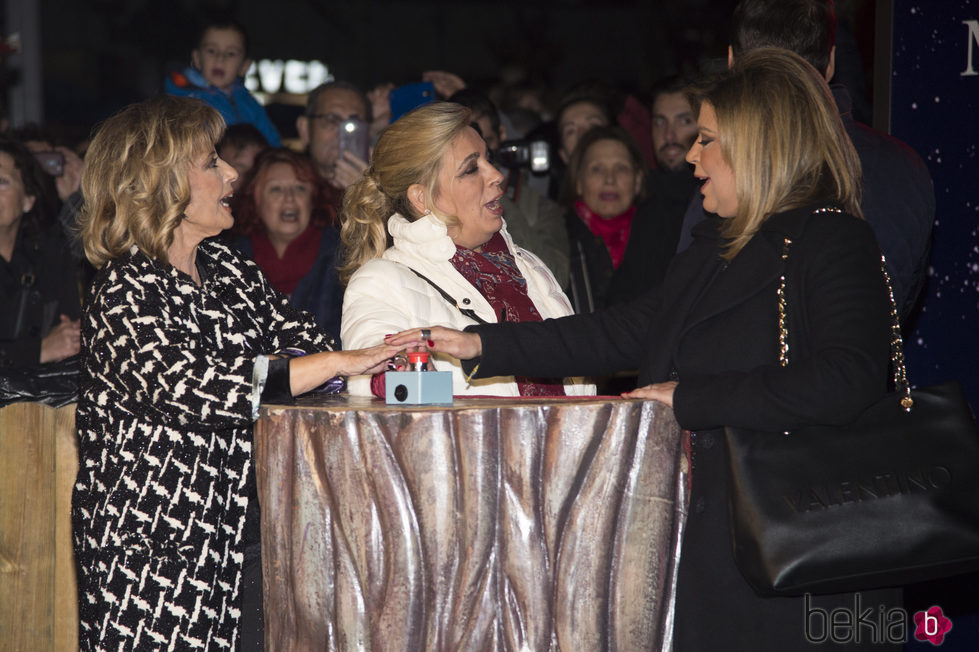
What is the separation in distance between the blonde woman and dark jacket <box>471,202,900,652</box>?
29.0 inches

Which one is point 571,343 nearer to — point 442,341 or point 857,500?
point 442,341

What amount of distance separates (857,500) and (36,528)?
2818 mm

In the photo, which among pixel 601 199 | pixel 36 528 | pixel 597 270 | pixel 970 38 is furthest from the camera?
pixel 601 199

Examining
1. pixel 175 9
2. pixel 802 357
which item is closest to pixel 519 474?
pixel 802 357

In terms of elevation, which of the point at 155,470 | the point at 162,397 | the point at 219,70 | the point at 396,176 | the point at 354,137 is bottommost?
the point at 155,470

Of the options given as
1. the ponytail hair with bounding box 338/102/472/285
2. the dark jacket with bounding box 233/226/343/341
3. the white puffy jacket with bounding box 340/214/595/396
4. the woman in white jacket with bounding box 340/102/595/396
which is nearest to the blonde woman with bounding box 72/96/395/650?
the white puffy jacket with bounding box 340/214/595/396

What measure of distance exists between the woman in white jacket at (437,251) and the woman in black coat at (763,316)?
0.73 m

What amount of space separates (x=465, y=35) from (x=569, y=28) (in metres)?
1.59

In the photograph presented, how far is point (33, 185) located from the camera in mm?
4641

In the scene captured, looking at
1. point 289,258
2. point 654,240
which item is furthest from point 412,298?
point 654,240

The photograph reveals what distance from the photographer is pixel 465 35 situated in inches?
633

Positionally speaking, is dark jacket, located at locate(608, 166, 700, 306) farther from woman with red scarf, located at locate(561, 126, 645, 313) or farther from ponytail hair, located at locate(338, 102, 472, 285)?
ponytail hair, located at locate(338, 102, 472, 285)

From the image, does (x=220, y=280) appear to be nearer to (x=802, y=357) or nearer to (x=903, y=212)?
(x=802, y=357)

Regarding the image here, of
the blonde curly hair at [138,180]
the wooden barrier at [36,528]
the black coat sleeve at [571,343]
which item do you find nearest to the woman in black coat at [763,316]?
the black coat sleeve at [571,343]
